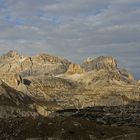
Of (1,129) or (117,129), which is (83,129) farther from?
(1,129)

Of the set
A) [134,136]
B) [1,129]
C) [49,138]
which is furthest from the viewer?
[1,129]

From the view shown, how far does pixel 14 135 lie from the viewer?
111 metres

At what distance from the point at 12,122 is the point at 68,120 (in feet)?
48.1

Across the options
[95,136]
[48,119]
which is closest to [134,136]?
[95,136]

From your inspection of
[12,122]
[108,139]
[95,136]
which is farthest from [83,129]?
[12,122]

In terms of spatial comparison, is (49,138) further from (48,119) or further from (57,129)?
(48,119)

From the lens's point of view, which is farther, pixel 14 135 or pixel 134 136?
pixel 14 135

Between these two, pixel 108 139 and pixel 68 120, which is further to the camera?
pixel 68 120

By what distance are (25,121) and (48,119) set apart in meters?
6.09

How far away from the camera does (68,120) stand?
117 meters

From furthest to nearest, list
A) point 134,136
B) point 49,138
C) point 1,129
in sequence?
point 1,129, point 49,138, point 134,136

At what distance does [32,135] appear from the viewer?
10931 cm

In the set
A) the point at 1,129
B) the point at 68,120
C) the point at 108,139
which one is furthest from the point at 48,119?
the point at 108,139

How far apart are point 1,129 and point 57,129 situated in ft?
48.7
